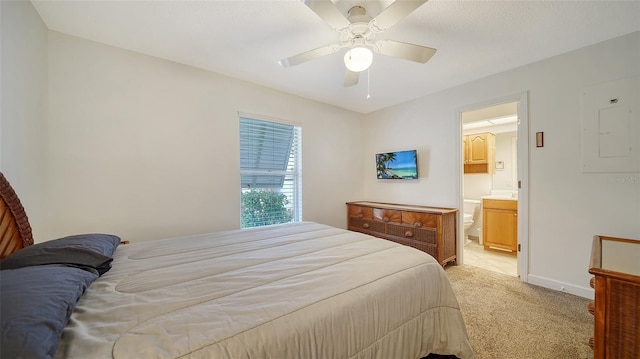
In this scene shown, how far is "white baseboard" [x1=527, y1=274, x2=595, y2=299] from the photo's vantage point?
2.27 metres

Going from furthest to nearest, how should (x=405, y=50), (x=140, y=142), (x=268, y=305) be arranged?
(x=140, y=142) → (x=405, y=50) → (x=268, y=305)

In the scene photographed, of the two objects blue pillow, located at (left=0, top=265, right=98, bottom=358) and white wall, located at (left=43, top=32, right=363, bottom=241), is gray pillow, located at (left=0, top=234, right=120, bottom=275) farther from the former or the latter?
white wall, located at (left=43, top=32, right=363, bottom=241)

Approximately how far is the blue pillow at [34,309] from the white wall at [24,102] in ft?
3.78

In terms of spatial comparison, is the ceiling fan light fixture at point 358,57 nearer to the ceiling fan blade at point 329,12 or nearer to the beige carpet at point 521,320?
the ceiling fan blade at point 329,12

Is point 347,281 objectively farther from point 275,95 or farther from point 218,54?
point 275,95

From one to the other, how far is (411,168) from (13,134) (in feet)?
13.3

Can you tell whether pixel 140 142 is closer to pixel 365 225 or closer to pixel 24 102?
pixel 24 102

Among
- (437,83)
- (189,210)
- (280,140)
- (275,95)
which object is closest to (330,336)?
(189,210)

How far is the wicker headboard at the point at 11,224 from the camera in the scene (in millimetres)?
1250

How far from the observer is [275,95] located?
3.28 metres

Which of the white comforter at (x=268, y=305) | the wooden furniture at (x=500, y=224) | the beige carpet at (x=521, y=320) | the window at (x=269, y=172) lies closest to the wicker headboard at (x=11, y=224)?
the white comforter at (x=268, y=305)

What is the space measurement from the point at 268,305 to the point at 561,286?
313 cm

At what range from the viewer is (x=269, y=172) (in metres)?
3.29

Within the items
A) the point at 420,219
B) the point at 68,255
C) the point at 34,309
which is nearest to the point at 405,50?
the point at 420,219
